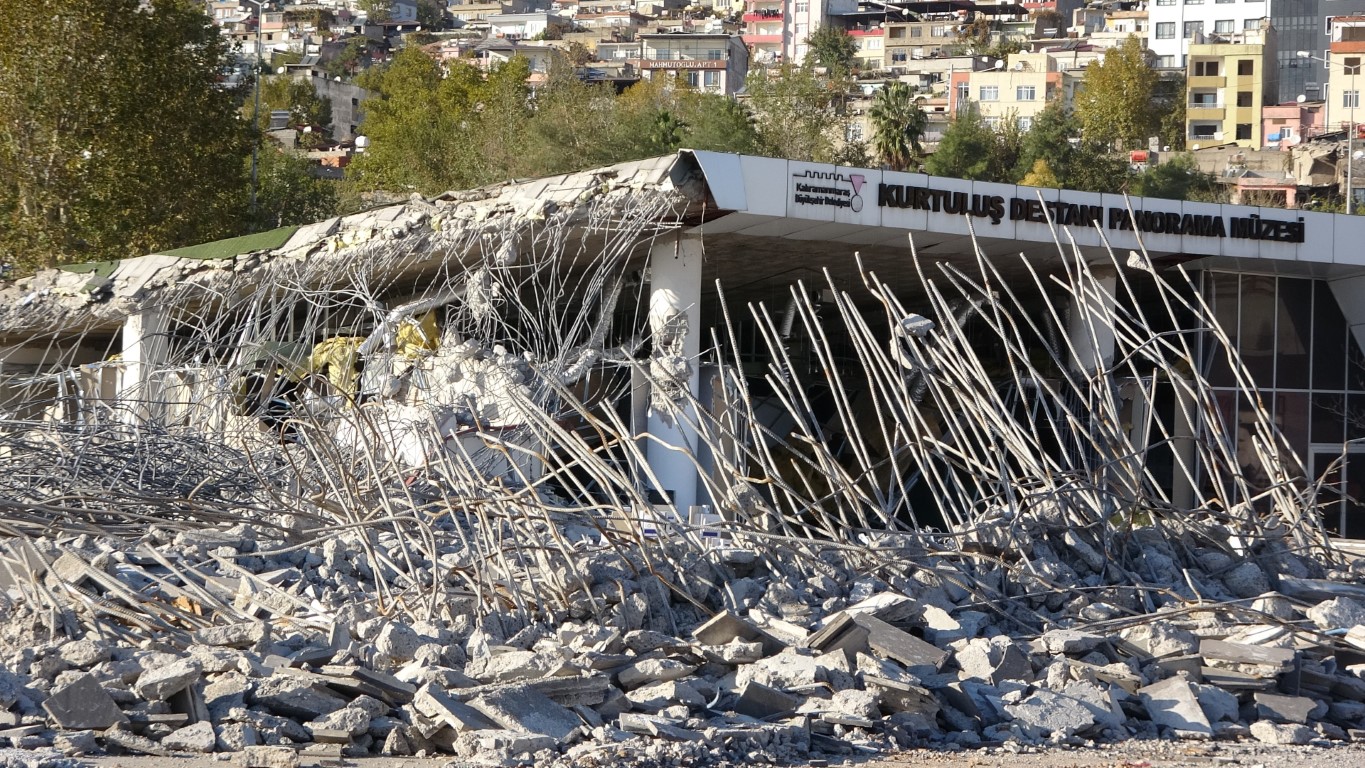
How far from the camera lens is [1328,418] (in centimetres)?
2066

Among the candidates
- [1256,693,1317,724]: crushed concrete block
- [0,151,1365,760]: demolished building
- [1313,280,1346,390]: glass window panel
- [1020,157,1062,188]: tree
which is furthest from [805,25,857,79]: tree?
[1256,693,1317,724]: crushed concrete block

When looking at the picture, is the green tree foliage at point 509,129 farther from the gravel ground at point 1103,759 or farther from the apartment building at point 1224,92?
the gravel ground at point 1103,759

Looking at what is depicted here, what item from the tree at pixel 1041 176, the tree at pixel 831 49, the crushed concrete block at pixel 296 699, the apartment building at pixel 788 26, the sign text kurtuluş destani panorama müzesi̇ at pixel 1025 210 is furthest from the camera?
the apartment building at pixel 788 26

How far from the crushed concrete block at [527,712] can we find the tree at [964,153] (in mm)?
47525

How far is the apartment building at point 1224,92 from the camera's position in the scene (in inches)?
2670

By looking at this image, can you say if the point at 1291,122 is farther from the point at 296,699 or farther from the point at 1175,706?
the point at 296,699

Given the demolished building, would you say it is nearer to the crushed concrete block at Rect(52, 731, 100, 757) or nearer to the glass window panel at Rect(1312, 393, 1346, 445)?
the crushed concrete block at Rect(52, 731, 100, 757)

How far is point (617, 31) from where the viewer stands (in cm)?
10512

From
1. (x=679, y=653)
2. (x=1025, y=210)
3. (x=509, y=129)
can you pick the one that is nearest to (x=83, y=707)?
(x=679, y=653)

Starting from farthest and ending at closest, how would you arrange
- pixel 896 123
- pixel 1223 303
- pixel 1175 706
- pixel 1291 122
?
pixel 1291 122 < pixel 896 123 < pixel 1223 303 < pixel 1175 706

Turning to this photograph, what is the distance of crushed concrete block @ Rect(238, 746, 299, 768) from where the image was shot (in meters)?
5.11

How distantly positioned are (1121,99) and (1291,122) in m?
7.53

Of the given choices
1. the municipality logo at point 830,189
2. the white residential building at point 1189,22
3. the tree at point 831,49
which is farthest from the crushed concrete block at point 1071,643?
the white residential building at point 1189,22

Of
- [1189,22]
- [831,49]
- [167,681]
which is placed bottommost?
[167,681]
